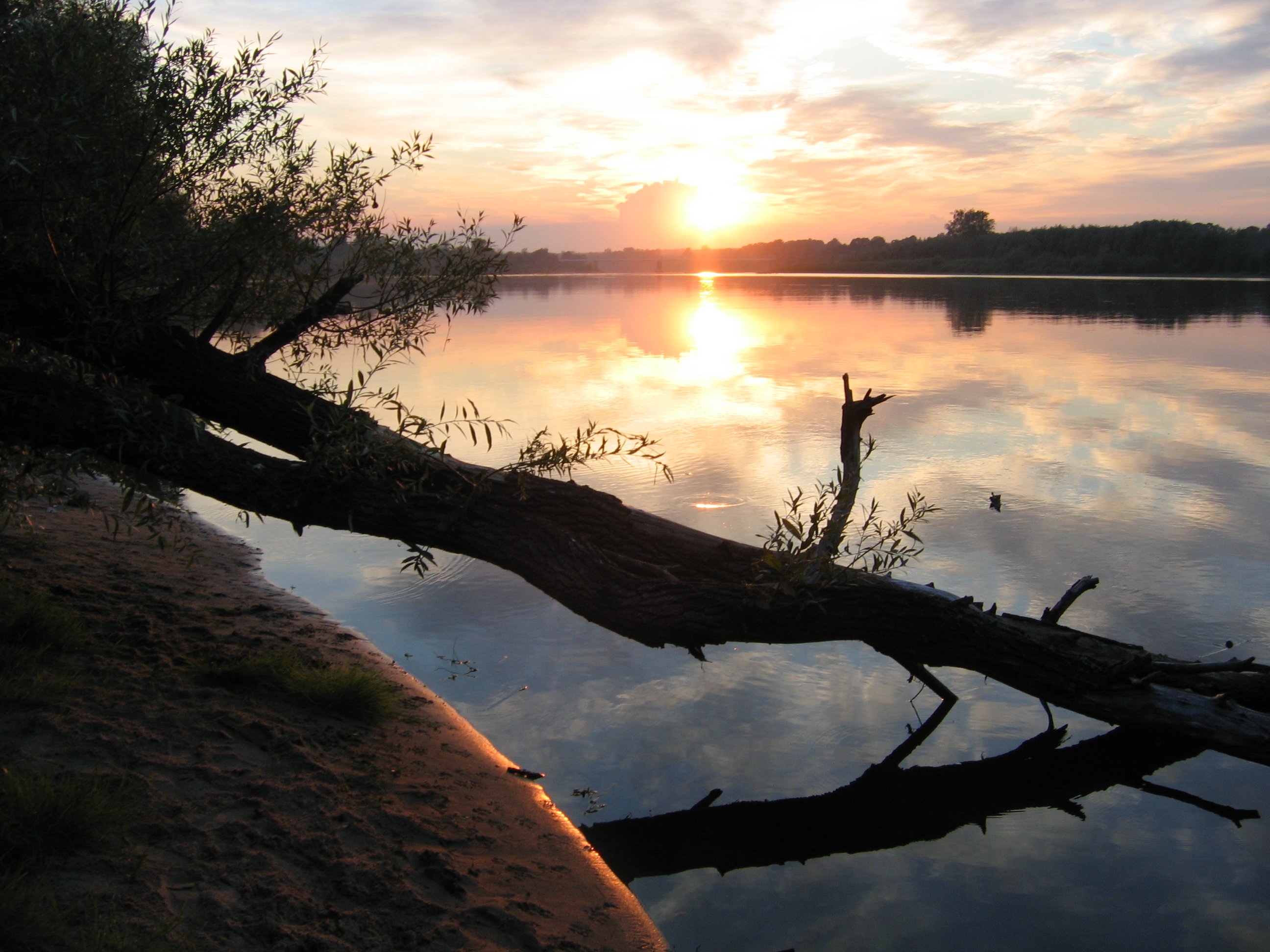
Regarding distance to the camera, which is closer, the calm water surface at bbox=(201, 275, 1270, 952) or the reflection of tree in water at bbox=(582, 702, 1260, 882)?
the calm water surface at bbox=(201, 275, 1270, 952)

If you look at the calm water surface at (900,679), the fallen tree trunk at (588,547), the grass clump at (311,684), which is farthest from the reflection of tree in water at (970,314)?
the grass clump at (311,684)

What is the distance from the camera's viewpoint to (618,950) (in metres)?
4.86

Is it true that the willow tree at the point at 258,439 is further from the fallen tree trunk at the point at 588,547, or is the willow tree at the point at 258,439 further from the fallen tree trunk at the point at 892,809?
the fallen tree trunk at the point at 892,809

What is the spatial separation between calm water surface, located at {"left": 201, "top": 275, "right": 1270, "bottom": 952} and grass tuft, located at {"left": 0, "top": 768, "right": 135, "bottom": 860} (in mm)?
2938

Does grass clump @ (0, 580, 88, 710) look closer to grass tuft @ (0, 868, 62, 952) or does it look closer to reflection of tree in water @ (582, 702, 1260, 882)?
grass tuft @ (0, 868, 62, 952)

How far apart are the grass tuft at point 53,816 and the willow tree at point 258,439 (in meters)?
1.80

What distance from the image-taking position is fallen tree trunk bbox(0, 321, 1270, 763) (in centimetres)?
585

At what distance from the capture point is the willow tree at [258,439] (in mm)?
5770

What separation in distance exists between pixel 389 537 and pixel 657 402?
16.1 metres

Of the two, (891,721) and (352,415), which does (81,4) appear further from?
(891,721)

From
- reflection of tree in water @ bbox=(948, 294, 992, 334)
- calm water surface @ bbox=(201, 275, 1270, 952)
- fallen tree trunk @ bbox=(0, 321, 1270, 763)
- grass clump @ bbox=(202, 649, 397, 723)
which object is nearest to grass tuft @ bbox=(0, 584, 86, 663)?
grass clump @ bbox=(202, 649, 397, 723)

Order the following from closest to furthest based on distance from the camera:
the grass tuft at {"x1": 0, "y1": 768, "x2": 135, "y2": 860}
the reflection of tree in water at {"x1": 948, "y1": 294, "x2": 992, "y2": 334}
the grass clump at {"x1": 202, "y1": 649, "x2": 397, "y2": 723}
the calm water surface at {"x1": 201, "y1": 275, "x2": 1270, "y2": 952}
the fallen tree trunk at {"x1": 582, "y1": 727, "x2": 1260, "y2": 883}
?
the grass tuft at {"x1": 0, "y1": 768, "x2": 135, "y2": 860} < the calm water surface at {"x1": 201, "y1": 275, "x2": 1270, "y2": 952} < the fallen tree trunk at {"x1": 582, "y1": 727, "x2": 1260, "y2": 883} < the grass clump at {"x1": 202, "y1": 649, "x2": 397, "y2": 723} < the reflection of tree in water at {"x1": 948, "y1": 294, "x2": 992, "y2": 334}

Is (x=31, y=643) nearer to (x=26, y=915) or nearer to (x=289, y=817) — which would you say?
(x=289, y=817)

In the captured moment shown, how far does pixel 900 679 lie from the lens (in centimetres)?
848
